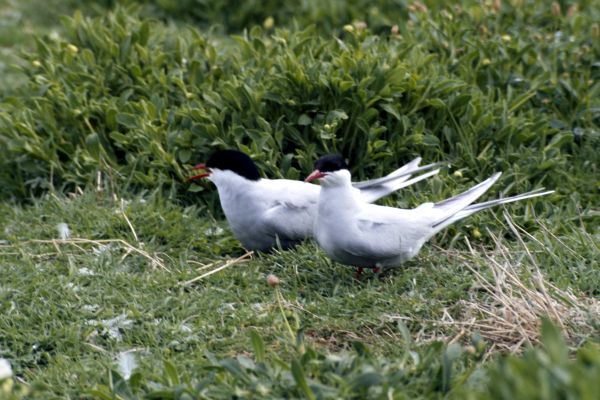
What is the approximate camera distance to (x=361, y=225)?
411 cm

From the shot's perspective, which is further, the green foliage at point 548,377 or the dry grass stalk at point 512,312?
the dry grass stalk at point 512,312

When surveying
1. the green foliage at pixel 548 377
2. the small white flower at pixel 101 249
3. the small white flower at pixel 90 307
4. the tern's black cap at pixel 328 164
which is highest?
the green foliage at pixel 548 377

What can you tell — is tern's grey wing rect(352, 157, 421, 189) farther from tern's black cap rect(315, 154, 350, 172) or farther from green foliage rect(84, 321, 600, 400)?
green foliage rect(84, 321, 600, 400)

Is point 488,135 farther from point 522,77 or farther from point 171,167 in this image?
point 171,167

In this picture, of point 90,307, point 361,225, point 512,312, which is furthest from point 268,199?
point 512,312

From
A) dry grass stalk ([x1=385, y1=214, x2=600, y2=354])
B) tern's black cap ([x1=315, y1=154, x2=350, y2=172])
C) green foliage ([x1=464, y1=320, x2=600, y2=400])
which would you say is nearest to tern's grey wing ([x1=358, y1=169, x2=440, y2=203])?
tern's black cap ([x1=315, y1=154, x2=350, y2=172])

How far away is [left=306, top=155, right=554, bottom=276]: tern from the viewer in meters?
4.07

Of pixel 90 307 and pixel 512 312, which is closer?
pixel 512 312

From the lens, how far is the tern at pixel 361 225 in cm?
407

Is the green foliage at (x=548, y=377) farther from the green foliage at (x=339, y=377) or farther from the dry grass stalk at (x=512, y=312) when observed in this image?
the dry grass stalk at (x=512, y=312)

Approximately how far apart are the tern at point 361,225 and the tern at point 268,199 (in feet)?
1.17

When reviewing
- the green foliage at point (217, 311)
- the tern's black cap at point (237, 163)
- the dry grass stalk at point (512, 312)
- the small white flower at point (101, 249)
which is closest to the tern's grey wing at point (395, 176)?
the green foliage at point (217, 311)

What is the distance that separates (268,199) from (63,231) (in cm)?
99

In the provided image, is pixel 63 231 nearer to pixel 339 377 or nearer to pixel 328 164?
pixel 328 164
